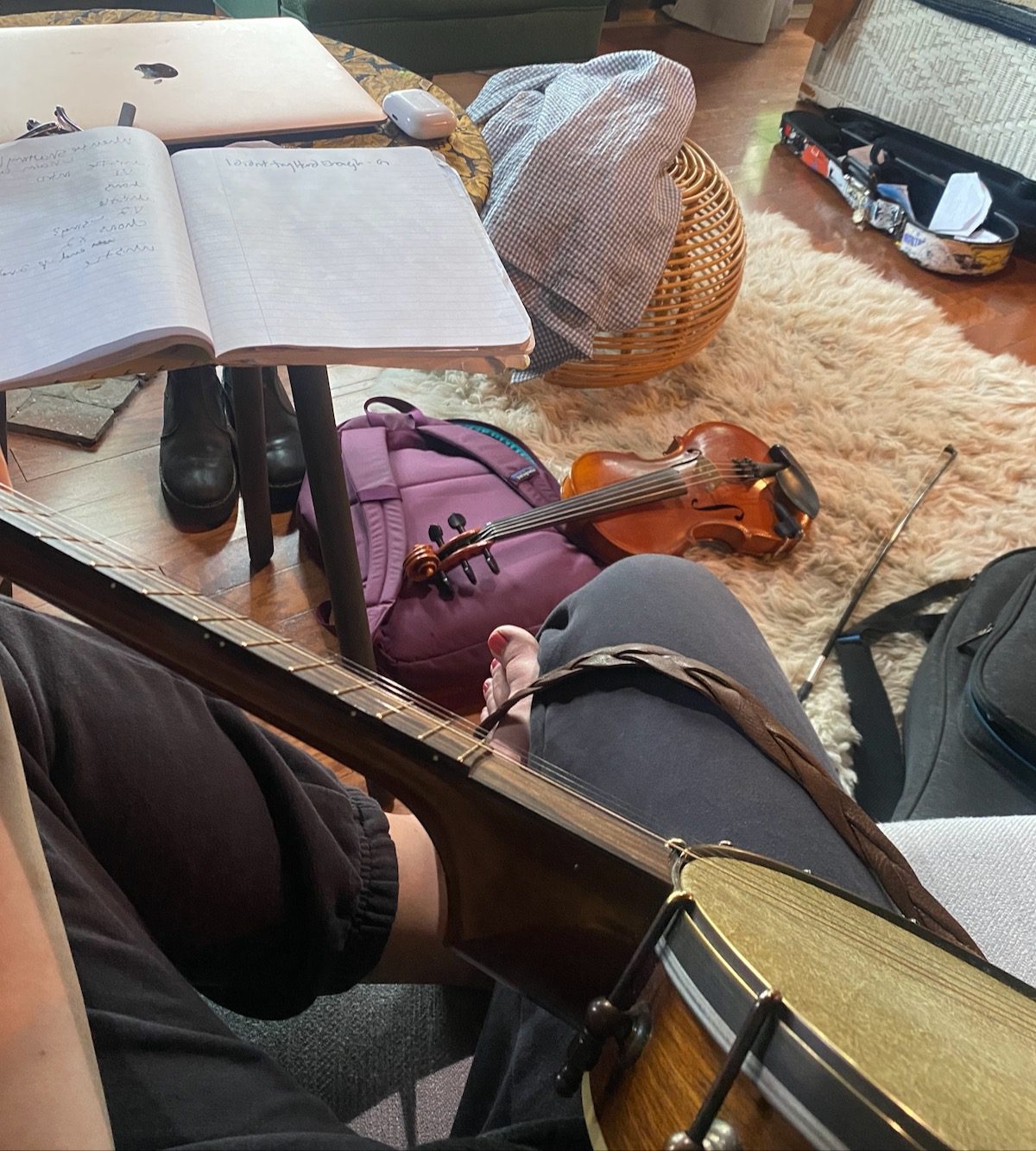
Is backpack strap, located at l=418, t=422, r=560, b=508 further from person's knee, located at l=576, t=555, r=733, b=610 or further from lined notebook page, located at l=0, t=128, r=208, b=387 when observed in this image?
lined notebook page, located at l=0, t=128, r=208, b=387

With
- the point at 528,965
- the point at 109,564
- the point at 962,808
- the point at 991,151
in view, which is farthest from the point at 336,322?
the point at 991,151

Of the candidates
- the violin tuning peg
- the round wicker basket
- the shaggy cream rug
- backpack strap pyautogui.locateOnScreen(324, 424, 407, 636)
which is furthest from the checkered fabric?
the violin tuning peg

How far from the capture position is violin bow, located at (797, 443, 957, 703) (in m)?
1.18

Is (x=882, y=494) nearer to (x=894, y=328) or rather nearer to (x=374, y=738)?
(x=894, y=328)

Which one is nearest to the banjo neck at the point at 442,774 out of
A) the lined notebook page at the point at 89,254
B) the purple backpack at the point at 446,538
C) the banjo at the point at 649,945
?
the banjo at the point at 649,945

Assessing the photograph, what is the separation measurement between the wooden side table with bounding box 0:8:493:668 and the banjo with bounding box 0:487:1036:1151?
346 millimetres

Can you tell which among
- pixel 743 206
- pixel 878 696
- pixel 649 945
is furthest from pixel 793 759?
pixel 743 206

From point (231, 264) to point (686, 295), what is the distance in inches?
39.8

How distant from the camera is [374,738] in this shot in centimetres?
33

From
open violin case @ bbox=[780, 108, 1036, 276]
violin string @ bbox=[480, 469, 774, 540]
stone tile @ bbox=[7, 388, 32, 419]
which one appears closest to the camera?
violin string @ bbox=[480, 469, 774, 540]

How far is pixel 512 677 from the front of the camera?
32.6 inches

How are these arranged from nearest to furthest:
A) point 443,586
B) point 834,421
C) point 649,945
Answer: point 649,945 < point 443,586 < point 834,421

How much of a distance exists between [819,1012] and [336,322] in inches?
17.4

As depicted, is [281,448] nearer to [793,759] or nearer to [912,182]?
[793,759]
